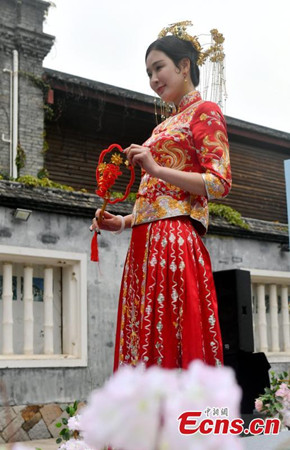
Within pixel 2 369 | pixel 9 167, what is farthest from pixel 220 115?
pixel 9 167

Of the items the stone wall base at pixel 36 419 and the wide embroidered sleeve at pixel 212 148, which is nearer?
the wide embroidered sleeve at pixel 212 148

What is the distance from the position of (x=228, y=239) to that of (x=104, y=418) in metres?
7.44

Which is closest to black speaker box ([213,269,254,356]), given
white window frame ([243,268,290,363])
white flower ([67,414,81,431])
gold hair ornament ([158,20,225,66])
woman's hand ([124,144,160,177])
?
white window frame ([243,268,290,363])

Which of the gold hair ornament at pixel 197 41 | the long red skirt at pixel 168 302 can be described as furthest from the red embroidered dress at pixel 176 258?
the gold hair ornament at pixel 197 41

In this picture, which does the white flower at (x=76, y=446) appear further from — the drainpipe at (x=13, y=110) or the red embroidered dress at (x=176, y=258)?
the drainpipe at (x=13, y=110)

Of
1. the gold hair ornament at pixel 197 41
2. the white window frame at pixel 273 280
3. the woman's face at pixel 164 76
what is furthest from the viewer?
the white window frame at pixel 273 280

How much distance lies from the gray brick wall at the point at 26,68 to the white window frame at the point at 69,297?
407 centimetres

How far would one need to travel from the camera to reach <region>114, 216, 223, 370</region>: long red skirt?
2.58 m

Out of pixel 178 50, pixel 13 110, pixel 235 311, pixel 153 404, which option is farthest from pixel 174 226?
pixel 13 110

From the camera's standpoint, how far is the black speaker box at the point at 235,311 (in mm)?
5570

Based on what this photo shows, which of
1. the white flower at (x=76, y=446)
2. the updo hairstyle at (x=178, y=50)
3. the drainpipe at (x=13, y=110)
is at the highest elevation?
the drainpipe at (x=13, y=110)

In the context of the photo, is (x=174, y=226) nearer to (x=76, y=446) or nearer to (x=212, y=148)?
(x=212, y=148)

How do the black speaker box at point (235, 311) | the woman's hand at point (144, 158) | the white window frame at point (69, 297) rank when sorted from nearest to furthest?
1. the woman's hand at point (144, 158)
2. the black speaker box at point (235, 311)
3. the white window frame at point (69, 297)

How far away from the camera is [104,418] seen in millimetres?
482
